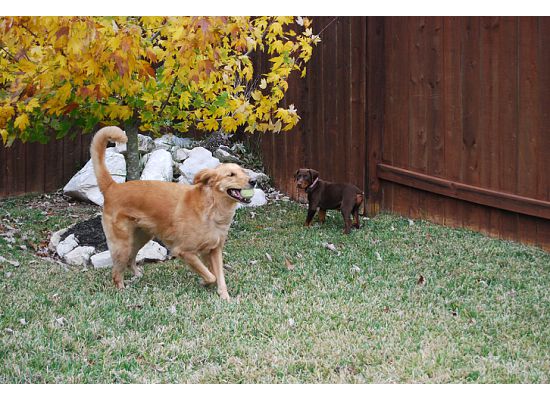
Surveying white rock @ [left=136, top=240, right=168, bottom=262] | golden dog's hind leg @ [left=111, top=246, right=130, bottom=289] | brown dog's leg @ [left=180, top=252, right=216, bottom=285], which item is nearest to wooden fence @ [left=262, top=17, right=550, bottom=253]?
white rock @ [left=136, top=240, right=168, bottom=262]

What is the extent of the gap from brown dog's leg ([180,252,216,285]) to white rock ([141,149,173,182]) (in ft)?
14.5

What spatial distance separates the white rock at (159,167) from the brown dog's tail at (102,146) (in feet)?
12.7

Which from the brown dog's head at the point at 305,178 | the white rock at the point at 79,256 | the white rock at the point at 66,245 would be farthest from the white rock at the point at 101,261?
the brown dog's head at the point at 305,178

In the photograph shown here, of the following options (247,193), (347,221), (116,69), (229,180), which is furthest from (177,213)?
(347,221)

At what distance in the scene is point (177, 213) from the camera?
560 cm

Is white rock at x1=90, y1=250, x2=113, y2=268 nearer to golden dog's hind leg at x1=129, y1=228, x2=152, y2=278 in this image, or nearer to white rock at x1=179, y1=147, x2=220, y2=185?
golden dog's hind leg at x1=129, y1=228, x2=152, y2=278

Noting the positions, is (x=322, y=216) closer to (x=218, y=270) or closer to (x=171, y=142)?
(x=218, y=270)

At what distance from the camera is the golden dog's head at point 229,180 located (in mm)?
5320

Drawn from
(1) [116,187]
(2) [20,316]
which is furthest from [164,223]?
(2) [20,316]

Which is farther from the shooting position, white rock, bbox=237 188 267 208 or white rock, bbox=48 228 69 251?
white rock, bbox=237 188 267 208

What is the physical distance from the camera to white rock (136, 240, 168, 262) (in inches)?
272

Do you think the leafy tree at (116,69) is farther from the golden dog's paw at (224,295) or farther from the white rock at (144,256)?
the golden dog's paw at (224,295)

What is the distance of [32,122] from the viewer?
6621 mm

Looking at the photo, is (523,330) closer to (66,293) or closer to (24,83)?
(66,293)
